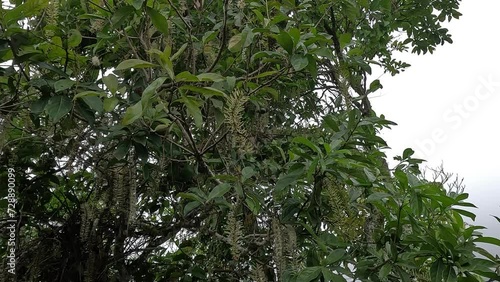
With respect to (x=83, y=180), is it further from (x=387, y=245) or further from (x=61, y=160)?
(x=387, y=245)

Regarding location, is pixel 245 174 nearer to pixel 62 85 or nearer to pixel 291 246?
pixel 291 246

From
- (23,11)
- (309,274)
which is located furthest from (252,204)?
(23,11)

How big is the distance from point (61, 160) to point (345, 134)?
2.88 feet

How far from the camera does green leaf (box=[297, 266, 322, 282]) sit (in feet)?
2.82

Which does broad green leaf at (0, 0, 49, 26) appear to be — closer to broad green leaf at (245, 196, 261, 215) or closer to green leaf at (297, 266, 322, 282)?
broad green leaf at (245, 196, 261, 215)

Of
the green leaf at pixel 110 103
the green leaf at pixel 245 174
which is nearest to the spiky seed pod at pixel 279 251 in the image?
the green leaf at pixel 245 174

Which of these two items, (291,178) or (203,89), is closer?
(203,89)

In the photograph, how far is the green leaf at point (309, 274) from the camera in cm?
86

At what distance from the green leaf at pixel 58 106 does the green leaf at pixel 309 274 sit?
0.60 metres

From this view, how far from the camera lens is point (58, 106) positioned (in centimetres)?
100

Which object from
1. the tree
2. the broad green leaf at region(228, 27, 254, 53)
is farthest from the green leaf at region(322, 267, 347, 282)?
the broad green leaf at region(228, 27, 254, 53)

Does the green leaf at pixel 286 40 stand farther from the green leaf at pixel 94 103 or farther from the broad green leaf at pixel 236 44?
the green leaf at pixel 94 103

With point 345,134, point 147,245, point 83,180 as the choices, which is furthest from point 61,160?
point 345,134

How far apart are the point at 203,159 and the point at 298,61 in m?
0.36
